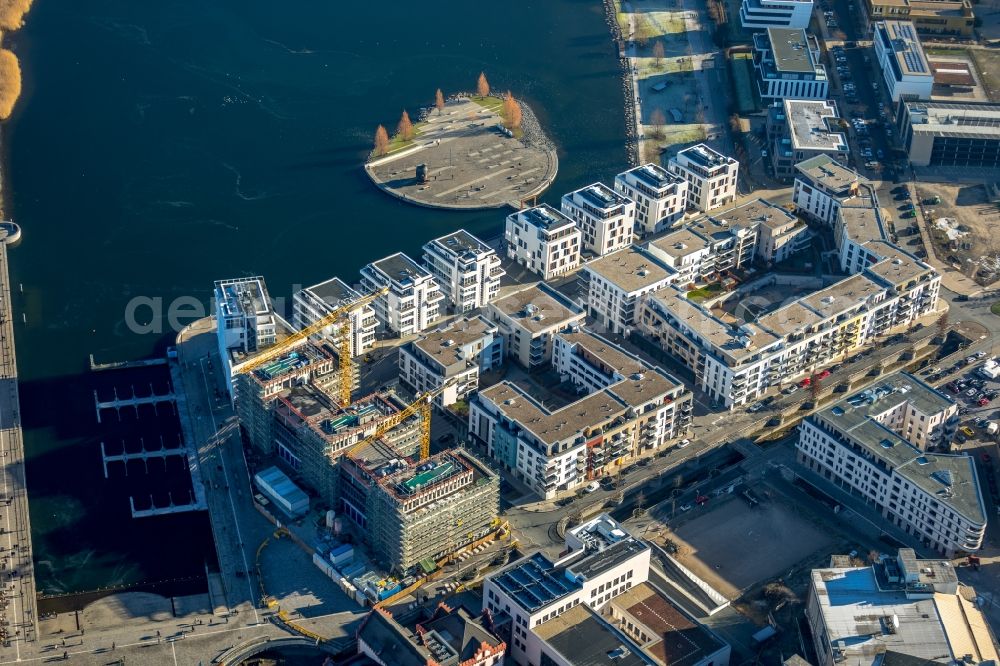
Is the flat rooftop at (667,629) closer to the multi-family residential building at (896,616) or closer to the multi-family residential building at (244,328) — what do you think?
the multi-family residential building at (896,616)

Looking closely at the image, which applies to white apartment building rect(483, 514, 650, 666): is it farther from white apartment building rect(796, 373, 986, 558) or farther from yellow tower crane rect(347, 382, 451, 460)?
white apartment building rect(796, 373, 986, 558)

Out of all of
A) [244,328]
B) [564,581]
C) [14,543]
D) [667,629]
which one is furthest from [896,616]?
[14,543]

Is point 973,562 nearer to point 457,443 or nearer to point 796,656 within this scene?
point 796,656

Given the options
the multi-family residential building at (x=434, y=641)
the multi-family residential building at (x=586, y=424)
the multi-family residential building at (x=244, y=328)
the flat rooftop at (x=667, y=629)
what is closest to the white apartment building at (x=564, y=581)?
the flat rooftop at (x=667, y=629)

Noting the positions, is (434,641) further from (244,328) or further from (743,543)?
(244,328)

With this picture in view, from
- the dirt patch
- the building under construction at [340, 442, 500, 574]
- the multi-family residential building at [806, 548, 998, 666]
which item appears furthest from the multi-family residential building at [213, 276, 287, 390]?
the multi-family residential building at [806, 548, 998, 666]

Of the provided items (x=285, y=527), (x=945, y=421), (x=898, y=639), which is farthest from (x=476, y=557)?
(x=945, y=421)
